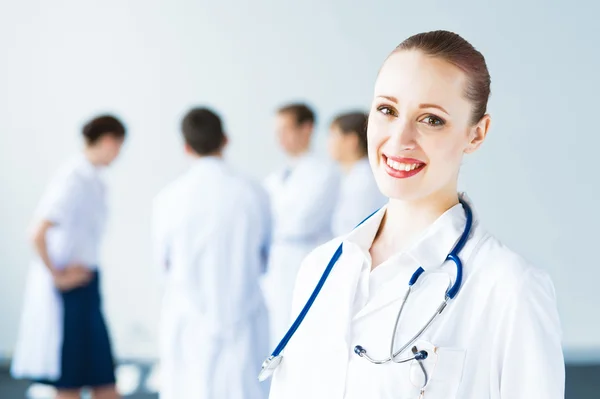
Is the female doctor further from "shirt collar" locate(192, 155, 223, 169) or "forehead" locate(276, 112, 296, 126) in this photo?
"forehead" locate(276, 112, 296, 126)

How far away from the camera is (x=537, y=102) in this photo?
5.22 meters

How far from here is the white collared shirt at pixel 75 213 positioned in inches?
132

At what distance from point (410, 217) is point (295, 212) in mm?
2995

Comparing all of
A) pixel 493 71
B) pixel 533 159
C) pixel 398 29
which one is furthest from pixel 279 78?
pixel 533 159

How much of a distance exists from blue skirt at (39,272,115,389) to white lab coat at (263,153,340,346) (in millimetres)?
964

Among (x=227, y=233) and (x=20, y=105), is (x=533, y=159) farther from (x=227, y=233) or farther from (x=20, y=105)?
(x=20, y=105)

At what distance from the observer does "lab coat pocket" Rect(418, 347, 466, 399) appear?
3.46ft

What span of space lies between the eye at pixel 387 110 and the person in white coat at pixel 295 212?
301 centimetres

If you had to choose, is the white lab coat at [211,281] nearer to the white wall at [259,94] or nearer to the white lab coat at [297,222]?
the white lab coat at [297,222]

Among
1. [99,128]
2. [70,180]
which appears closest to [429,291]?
[70,180]

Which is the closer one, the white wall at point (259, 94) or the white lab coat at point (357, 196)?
the white lab coat at point (357, 196)

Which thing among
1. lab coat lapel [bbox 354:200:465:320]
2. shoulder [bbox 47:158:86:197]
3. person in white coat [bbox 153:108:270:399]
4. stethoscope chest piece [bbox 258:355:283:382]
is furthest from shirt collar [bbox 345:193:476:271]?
shoulder [bbox 47:158:86:197]

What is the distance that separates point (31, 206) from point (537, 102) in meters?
3.30

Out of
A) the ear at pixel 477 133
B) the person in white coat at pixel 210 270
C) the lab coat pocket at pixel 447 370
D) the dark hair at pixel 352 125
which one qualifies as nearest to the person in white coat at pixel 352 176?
the dark hair at pixel 352 125
